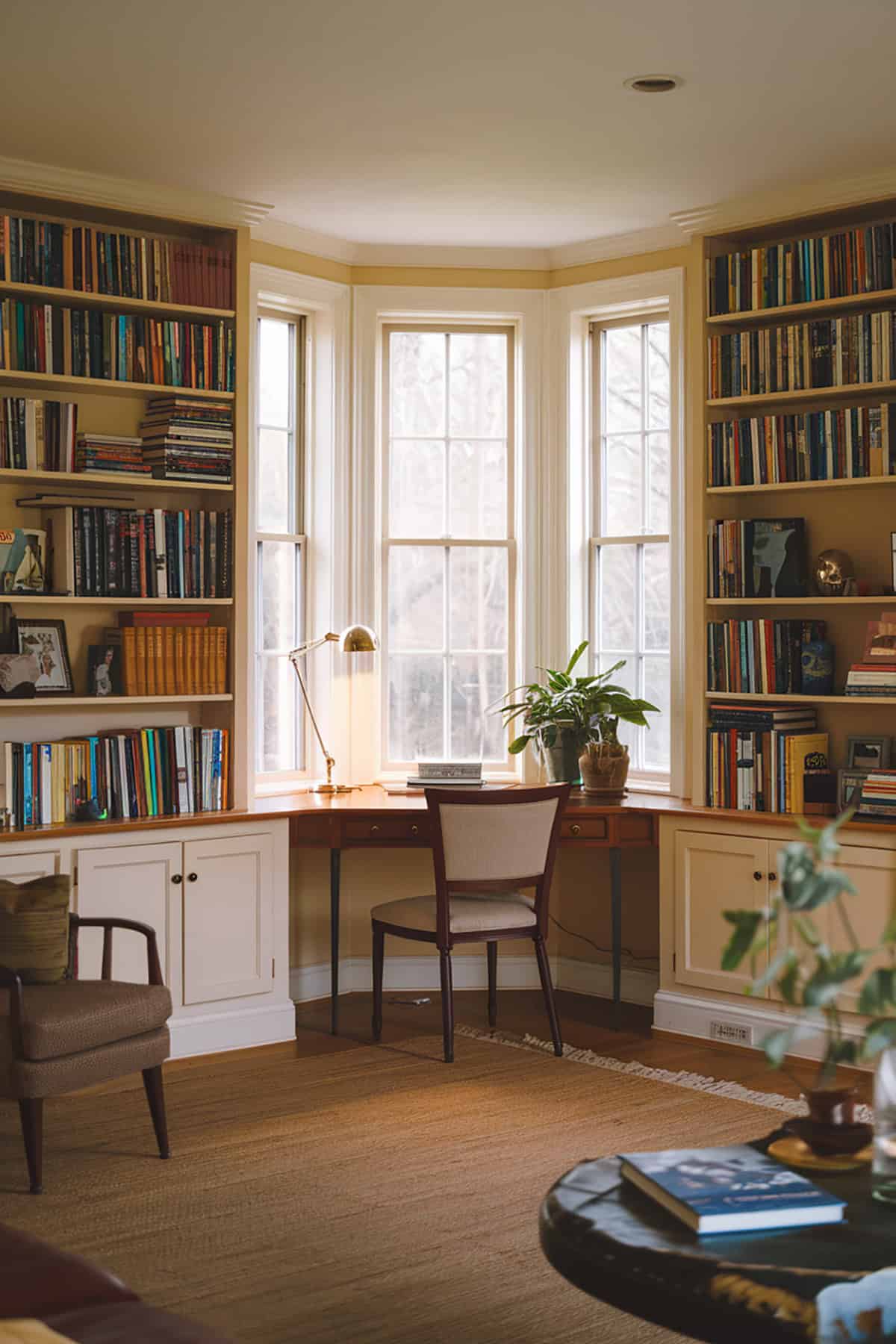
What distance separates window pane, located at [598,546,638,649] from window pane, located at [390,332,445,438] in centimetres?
86

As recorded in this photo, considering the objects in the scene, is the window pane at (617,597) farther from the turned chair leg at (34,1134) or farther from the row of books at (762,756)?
the turned chair leg at (34,1134)

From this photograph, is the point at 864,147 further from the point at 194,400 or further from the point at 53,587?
the point at 53,587

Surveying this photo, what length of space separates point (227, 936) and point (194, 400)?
184 cm

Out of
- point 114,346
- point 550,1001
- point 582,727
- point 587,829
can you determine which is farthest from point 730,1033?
point 114,346

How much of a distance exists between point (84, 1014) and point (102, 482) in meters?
1.85

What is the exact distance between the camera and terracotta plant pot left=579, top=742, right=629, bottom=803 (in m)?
5.15

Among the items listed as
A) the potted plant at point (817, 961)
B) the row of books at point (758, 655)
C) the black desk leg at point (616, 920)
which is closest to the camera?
the potted plant at point (817, 961)

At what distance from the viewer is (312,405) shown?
18.4 ft

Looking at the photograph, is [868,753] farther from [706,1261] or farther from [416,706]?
[706,1261]

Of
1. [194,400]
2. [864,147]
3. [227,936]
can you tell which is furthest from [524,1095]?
[864,147]

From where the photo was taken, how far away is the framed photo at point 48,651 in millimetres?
4609

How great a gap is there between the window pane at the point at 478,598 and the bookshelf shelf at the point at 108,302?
1.39 metres

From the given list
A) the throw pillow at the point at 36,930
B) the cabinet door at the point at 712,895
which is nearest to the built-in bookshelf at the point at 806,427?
the cabinet door at the point at 712,895

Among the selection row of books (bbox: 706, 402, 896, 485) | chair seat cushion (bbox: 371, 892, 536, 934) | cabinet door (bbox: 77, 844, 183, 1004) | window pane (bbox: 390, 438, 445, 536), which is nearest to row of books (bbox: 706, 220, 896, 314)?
row of books (bbox: 706, 402, 896, 485)
